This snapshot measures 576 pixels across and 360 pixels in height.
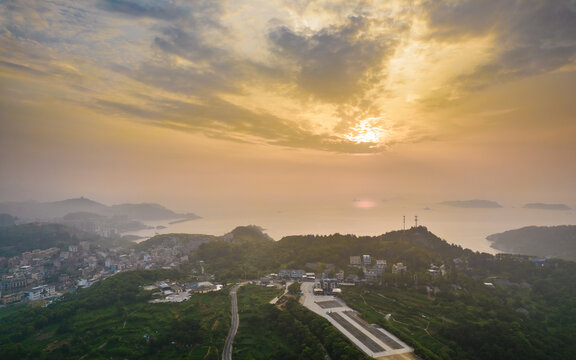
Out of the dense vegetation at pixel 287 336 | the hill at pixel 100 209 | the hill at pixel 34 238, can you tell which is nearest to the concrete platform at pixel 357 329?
the dense vegetation at pixel 287 336

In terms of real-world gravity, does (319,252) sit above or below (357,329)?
above

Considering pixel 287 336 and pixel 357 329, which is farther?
pixel 357 329

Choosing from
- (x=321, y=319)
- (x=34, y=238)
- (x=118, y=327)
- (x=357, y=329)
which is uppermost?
(x=34, y=238)

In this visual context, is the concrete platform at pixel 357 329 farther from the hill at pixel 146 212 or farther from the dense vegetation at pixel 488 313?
the hill at pixel 146 212

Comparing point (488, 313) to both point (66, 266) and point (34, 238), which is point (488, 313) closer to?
point (66, 266)

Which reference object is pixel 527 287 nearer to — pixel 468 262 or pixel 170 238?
pixel 468 262

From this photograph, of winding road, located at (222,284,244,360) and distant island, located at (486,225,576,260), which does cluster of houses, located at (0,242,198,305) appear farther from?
distant island, located at (486,225,576,260)

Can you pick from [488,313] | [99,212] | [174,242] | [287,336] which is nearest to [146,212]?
[99,212]
